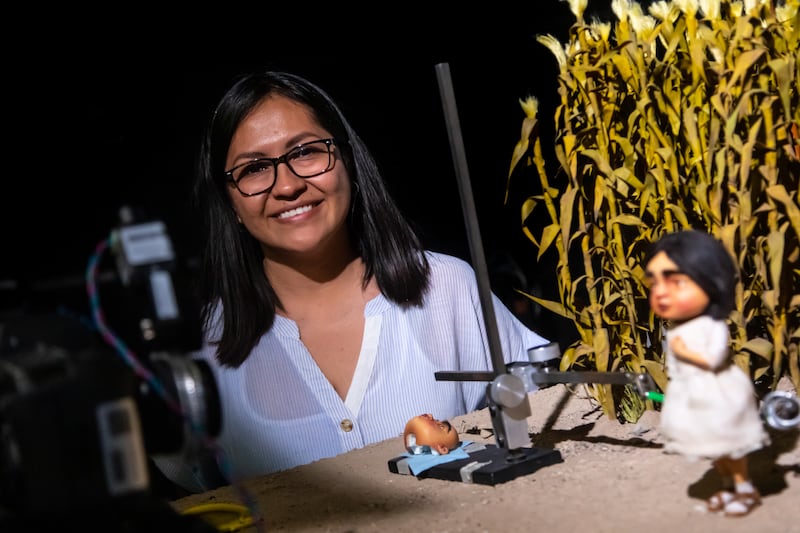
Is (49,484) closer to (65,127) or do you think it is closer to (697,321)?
(697,321)

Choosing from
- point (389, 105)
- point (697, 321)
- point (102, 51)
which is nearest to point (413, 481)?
point (697, 321)

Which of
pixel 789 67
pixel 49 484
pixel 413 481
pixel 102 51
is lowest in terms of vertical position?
pixel 413 481

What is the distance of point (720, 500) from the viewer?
123 centimetres

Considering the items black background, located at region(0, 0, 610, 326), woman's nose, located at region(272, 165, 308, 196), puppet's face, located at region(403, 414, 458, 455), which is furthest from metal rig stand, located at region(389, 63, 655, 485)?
black background, located at region(0, 0, 610, 326)

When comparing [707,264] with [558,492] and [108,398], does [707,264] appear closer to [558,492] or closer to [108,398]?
[558,492]

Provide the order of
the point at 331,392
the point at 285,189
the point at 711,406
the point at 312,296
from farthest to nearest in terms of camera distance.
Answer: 1. the point at 312,296
2. the point at 331,392
3. the point at 285,189
4. the point at 711,406

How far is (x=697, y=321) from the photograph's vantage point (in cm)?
121

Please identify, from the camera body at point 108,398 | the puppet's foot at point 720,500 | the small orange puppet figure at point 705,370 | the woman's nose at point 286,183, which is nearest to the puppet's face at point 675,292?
the small orange puppet figure at point 705,370

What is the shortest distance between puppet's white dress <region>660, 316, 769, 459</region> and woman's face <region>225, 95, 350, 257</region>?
107cm

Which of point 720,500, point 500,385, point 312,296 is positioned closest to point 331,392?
point 312,296

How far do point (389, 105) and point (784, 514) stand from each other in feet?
6.76

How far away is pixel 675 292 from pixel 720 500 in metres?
0.29

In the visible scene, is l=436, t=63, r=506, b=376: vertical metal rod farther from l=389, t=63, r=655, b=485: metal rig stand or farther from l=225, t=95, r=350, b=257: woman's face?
l=225, t=95, r=350, b=257: woman's face

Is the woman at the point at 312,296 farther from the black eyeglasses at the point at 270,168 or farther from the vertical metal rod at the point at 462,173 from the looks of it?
the vertical metal rod at the point at 462,173
